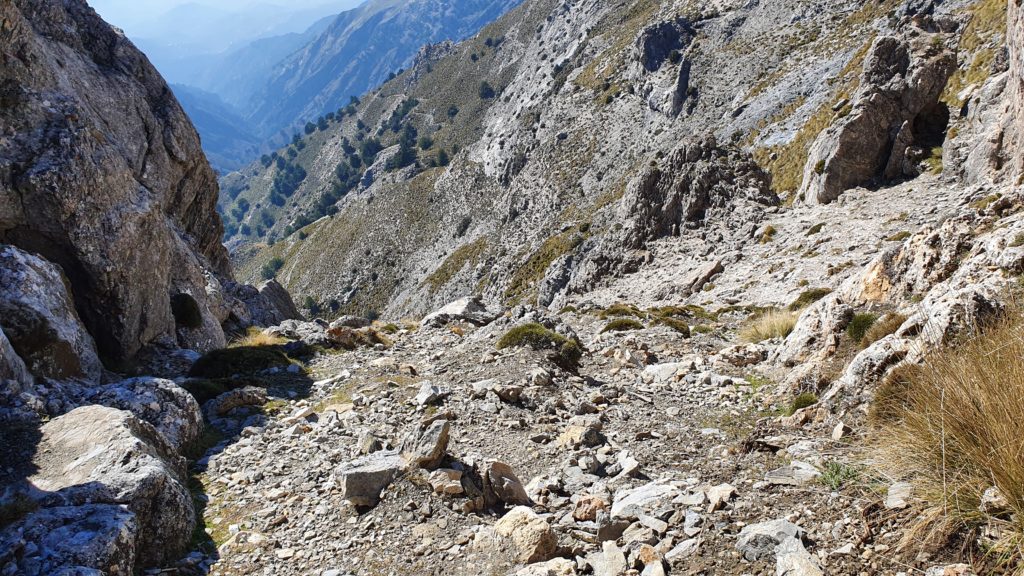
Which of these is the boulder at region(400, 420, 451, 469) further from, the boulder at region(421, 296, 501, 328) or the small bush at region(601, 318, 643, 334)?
the boulder at region(421, 296, 501, 328)

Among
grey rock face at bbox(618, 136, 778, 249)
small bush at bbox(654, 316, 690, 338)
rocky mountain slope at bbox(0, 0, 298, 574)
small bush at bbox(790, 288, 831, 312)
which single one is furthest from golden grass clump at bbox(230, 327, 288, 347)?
grey rock face at bbox(618, 136, 778, 249)

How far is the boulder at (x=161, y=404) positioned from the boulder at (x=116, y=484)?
212 cm

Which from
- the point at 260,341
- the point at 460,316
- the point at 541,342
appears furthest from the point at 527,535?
the point at 260,341

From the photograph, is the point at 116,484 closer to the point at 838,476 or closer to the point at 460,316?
the point at 838,476

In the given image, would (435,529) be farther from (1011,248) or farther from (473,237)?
(473,237)

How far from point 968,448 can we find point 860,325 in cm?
707

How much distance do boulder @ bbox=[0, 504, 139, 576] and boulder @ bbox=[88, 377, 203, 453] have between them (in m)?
4.64

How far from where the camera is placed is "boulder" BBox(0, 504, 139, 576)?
5.55 metres

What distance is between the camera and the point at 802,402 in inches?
340

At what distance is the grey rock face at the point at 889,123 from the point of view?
3638 centimetres

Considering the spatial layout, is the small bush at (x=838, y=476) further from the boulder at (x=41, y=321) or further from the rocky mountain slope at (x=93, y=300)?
the boulder at (x=41, y=321)

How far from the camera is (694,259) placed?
4134 cm

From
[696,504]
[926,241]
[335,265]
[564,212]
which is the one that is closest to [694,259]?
[926,241]

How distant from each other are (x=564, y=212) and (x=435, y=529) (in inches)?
3342
